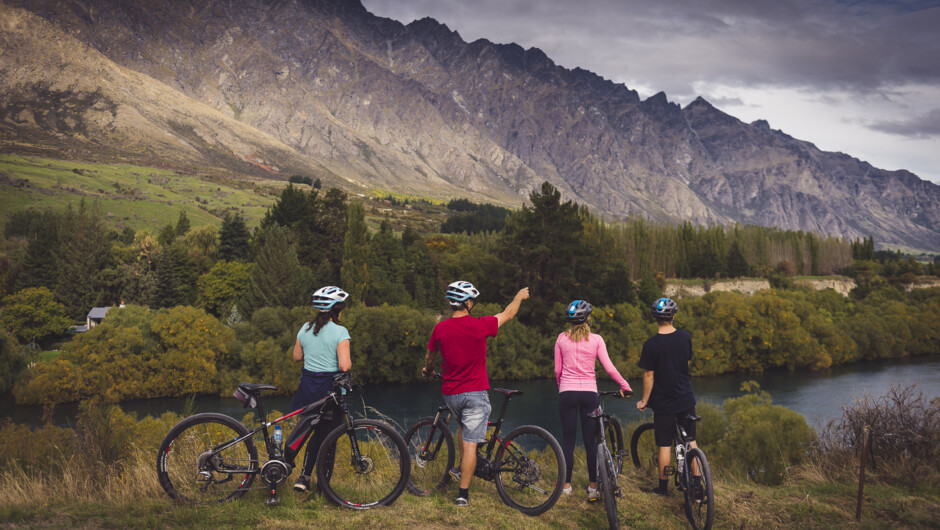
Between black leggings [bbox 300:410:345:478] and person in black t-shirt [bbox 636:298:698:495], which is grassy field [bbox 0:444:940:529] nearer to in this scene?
black leggings [bbox 300:410:345:478]

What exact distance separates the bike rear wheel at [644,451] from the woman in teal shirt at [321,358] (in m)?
4.38

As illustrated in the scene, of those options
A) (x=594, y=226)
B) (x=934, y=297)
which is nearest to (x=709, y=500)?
(x=594, y=226)

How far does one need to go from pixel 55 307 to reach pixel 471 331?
264 ft

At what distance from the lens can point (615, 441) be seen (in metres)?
8.05

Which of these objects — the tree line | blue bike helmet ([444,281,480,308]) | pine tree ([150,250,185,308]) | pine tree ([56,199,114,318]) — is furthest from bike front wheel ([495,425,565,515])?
pine tree ([56,199,114,318])

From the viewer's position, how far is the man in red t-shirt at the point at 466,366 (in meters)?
6.80

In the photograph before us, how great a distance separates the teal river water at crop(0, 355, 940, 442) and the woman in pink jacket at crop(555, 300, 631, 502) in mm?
34495

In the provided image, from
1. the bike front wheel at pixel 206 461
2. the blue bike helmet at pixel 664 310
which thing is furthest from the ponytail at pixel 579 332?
the bike front wheel at pixel 206 461

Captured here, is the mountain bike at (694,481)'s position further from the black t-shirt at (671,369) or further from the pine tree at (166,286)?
the pine tree at (166,286)

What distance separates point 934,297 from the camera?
293ft

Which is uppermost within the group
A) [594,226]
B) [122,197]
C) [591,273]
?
[122,197]

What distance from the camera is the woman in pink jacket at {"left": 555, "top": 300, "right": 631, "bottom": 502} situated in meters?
7.32

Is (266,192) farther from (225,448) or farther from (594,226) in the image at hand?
(225,448)

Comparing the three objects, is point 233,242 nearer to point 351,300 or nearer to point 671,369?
point 351,300
